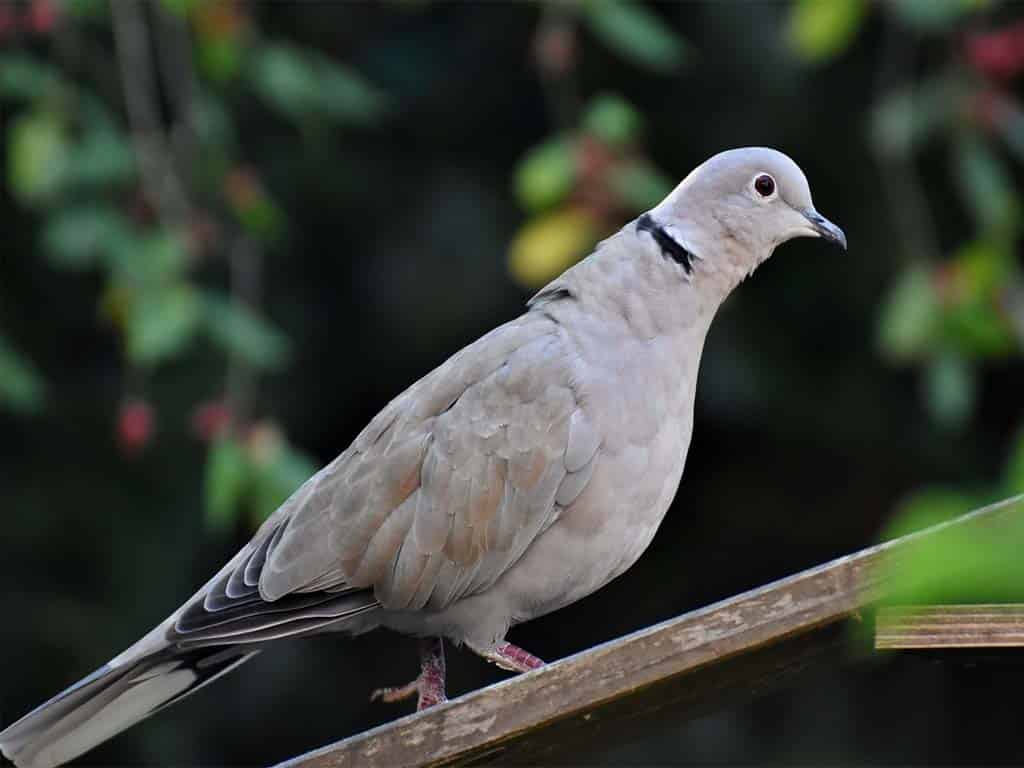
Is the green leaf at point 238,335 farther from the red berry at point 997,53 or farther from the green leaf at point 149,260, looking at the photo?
the red berry at point 997,53

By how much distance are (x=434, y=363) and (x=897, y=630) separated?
4128 millimetres

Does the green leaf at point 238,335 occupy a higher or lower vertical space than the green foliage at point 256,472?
higher

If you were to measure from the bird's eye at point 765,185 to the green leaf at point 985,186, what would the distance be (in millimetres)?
1994

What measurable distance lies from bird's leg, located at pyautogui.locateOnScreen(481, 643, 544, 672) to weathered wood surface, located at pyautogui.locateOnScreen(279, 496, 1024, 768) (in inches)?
25.2

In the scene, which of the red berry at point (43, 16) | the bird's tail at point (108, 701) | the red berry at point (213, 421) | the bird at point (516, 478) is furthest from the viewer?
the red berry at point (43, 16)

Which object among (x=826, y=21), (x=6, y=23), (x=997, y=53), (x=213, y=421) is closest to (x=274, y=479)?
(x=213, y=421)

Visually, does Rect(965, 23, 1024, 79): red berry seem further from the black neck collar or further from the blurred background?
the black neck collar

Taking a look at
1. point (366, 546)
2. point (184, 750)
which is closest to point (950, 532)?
point (366, 546)

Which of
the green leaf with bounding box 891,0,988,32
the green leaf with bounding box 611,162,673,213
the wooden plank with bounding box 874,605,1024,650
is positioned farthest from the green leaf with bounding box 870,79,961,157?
the wooden plank with bounding box 874,605,1024,650

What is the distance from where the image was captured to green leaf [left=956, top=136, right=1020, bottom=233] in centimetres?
452

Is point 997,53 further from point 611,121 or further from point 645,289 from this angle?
point 645,289

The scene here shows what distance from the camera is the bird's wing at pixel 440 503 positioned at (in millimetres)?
2547

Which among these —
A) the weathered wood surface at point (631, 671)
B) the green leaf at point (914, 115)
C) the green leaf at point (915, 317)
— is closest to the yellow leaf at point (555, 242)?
the green leaf at point (915, 317)

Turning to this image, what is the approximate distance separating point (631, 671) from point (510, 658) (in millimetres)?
737
